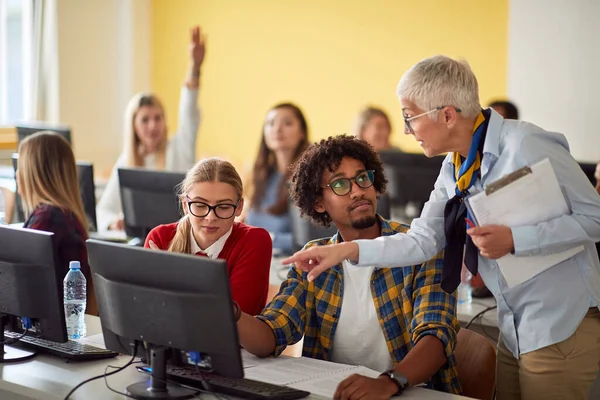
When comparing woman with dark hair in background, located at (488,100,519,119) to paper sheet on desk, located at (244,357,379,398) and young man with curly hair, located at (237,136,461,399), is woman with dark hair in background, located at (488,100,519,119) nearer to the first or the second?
young man with curly hair, located at (237,136,461,399)

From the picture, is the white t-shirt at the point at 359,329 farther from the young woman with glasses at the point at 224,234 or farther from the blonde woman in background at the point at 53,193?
the blonde woman in background at the point at 53,193

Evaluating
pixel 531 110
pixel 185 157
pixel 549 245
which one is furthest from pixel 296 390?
pixel 531 110

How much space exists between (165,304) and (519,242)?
821mm

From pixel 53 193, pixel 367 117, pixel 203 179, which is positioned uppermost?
pixel 367 117

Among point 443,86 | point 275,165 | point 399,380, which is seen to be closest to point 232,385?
point 399,380

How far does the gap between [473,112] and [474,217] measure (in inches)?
10.4

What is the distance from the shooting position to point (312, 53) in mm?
7090

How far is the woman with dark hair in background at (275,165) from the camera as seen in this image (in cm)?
470

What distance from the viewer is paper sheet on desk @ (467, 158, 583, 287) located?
2.00 meters

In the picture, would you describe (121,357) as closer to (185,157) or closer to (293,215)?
(293,215)

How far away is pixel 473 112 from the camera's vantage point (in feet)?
7.06

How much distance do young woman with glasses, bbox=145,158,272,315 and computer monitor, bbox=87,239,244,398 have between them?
1.62 ft

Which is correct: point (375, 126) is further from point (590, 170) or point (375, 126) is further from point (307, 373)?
point (307, 373)

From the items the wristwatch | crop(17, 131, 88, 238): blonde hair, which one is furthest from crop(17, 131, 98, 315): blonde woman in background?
the wristwatch
